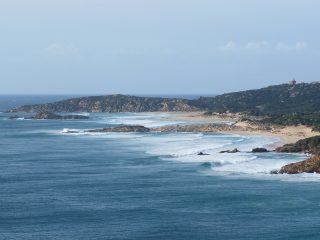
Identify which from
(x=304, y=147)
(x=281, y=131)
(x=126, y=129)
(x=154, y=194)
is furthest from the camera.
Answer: (x=126, y=129)

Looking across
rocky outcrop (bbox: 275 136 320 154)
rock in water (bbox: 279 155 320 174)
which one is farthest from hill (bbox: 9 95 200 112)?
rock in water (bbox: 279 155 320 174)

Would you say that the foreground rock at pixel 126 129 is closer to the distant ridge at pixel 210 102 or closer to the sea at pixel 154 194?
the sea at pixel 154 194

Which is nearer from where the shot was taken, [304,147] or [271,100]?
[304,147]

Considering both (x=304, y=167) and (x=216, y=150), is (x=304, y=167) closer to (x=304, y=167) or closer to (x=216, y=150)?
(x=304, y=167)

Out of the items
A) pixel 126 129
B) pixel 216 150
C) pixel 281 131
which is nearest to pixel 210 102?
pixel 126 129

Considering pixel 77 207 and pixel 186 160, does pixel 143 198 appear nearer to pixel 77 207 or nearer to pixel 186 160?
pixel 77 207

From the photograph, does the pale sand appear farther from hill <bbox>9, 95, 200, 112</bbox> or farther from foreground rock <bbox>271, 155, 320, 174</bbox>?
hill <bbox>9, 95, 200, 112</bbox>

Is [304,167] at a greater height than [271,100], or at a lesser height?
lesser
